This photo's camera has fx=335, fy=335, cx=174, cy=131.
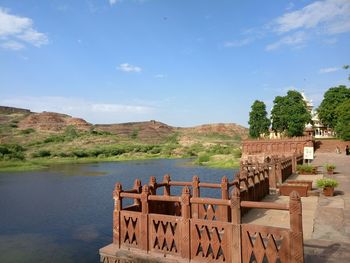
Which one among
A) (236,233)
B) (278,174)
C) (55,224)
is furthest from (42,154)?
(236,233)

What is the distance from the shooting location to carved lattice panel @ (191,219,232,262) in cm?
671

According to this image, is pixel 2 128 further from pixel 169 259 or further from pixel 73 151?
pixel 169 259

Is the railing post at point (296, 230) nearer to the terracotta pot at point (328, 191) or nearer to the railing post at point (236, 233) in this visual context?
the railing post at point (236, 233)

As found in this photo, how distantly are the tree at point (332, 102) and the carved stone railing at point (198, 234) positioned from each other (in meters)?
64.0

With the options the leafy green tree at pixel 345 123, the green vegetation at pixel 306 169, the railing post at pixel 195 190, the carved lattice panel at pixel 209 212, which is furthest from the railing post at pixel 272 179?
the leafy green tree at pixel 345 123

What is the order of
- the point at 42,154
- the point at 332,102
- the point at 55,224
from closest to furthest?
the point at 55,224 → the point at 332,102 → the point at 42,154

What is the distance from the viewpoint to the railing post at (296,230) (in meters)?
6.04

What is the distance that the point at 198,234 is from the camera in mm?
7121

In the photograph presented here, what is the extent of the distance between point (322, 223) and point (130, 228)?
19.1 ft

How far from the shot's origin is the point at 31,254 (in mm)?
15758

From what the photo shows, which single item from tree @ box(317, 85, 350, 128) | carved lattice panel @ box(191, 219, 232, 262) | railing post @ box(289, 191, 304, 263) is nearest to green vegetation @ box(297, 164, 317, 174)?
carved lattice panel @ box(191, 219, 232, 262)

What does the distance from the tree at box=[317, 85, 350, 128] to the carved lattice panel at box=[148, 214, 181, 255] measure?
64.2 metres

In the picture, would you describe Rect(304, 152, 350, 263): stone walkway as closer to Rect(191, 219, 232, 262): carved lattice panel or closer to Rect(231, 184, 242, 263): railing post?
Rect(231, 184, 242, 263): railing post

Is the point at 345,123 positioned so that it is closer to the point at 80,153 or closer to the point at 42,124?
the point at 80,153
